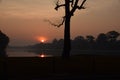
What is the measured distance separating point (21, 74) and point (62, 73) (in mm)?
3053

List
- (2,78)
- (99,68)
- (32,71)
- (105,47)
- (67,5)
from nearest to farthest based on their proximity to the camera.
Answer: (2,78)
(32,71)
(99,68)
(67,5)
(105,47)

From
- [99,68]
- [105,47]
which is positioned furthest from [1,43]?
[105,47]

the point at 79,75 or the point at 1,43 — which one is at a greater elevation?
the point at 1,43

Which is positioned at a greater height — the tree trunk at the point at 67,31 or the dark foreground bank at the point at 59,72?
the tree trunk at the point at 67,31

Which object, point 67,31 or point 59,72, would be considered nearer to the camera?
point 59,72

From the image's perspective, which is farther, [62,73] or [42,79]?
[62,73]

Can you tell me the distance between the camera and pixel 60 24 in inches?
1756

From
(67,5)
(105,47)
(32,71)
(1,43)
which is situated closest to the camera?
(32,71)

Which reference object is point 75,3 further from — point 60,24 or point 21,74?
point 21,74

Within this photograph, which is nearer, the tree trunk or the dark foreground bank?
the dark foreground bank

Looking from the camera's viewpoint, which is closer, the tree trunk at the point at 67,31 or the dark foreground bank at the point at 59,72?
the dark foreground bank at the point at 59,72

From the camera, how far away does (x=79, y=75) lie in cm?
2719

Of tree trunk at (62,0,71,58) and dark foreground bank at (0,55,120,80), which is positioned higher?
tree trunk at (62,0,71,58)

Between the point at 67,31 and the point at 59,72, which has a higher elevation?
the point at 67,31
